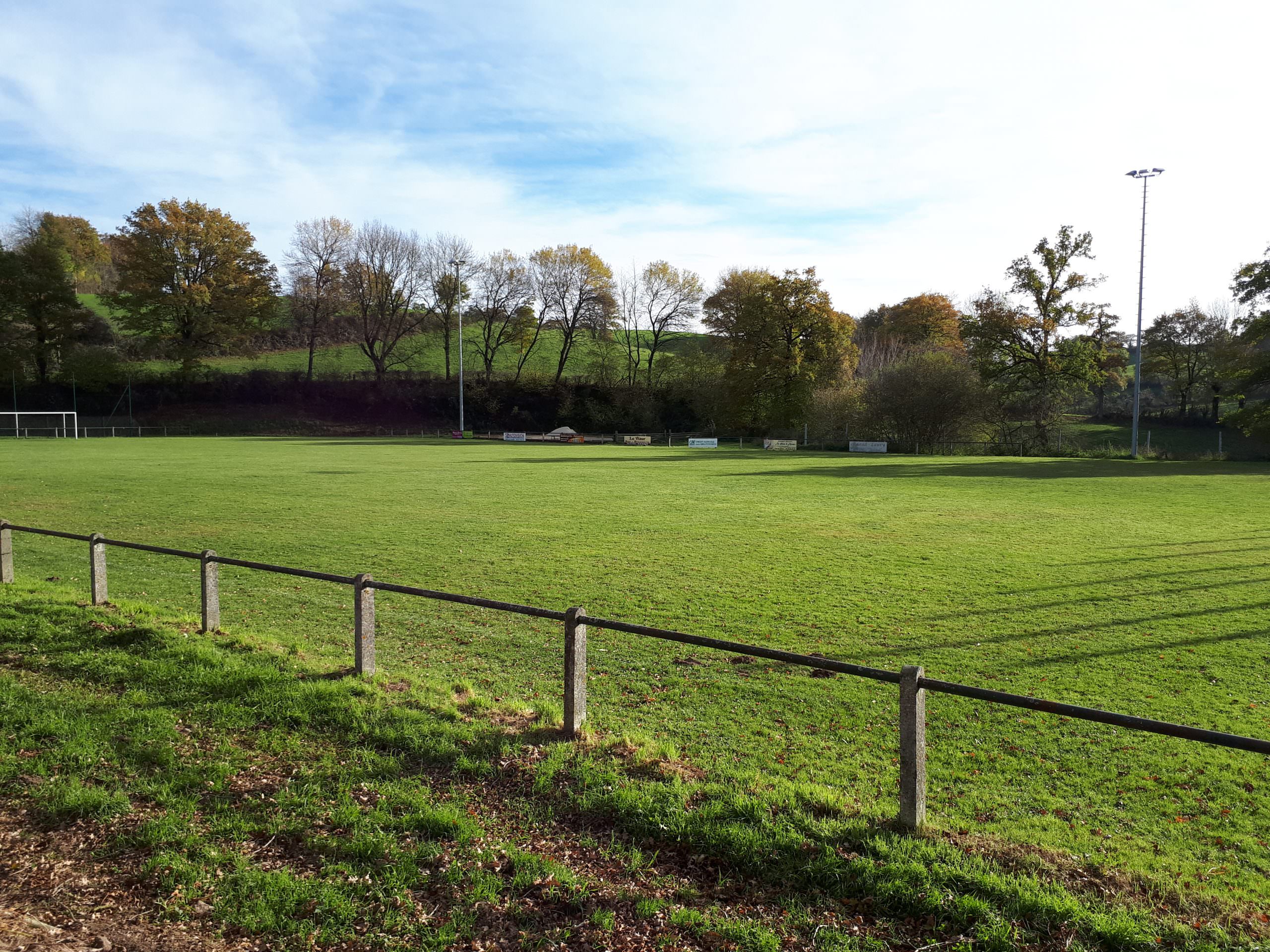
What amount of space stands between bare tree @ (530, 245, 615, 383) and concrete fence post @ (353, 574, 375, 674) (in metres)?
72.3

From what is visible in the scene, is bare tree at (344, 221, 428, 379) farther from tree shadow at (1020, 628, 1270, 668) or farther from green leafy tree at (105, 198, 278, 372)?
tree shadow at (1020, 628, 1270, 668)

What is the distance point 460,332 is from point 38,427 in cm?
3421

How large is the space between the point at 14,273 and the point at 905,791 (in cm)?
8529

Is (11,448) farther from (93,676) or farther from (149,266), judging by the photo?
(93,676)

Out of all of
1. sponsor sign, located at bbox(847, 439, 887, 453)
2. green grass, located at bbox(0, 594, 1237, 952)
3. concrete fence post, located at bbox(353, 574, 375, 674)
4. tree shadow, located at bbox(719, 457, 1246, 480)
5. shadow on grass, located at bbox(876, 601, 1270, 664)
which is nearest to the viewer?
green grass, located at bbox(0, 594, 1237, 952)

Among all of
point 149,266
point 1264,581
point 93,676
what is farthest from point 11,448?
point 1264,581

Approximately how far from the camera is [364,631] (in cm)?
700

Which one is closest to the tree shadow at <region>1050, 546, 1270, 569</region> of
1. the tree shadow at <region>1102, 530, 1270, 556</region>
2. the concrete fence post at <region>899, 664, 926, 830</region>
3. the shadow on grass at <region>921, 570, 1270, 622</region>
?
the tree shadow at <region>1102, 530, 1270, 556</region>

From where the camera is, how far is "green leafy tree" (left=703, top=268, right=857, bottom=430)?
6003 centimetres

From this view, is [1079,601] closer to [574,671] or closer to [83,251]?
[574,671]

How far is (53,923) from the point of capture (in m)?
3.65

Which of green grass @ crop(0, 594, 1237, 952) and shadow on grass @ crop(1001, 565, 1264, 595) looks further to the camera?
shadow on grass @ crop(1001, 565, 1264, 595)

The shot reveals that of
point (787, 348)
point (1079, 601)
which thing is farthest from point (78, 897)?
point (787, 348)

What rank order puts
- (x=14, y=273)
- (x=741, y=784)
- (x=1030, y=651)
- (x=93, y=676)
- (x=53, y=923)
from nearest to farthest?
(x=53, y=923) → (x=741, y=784) → (x=93, y=676) → (x=1030, y=651) → (x=14, y=273)
